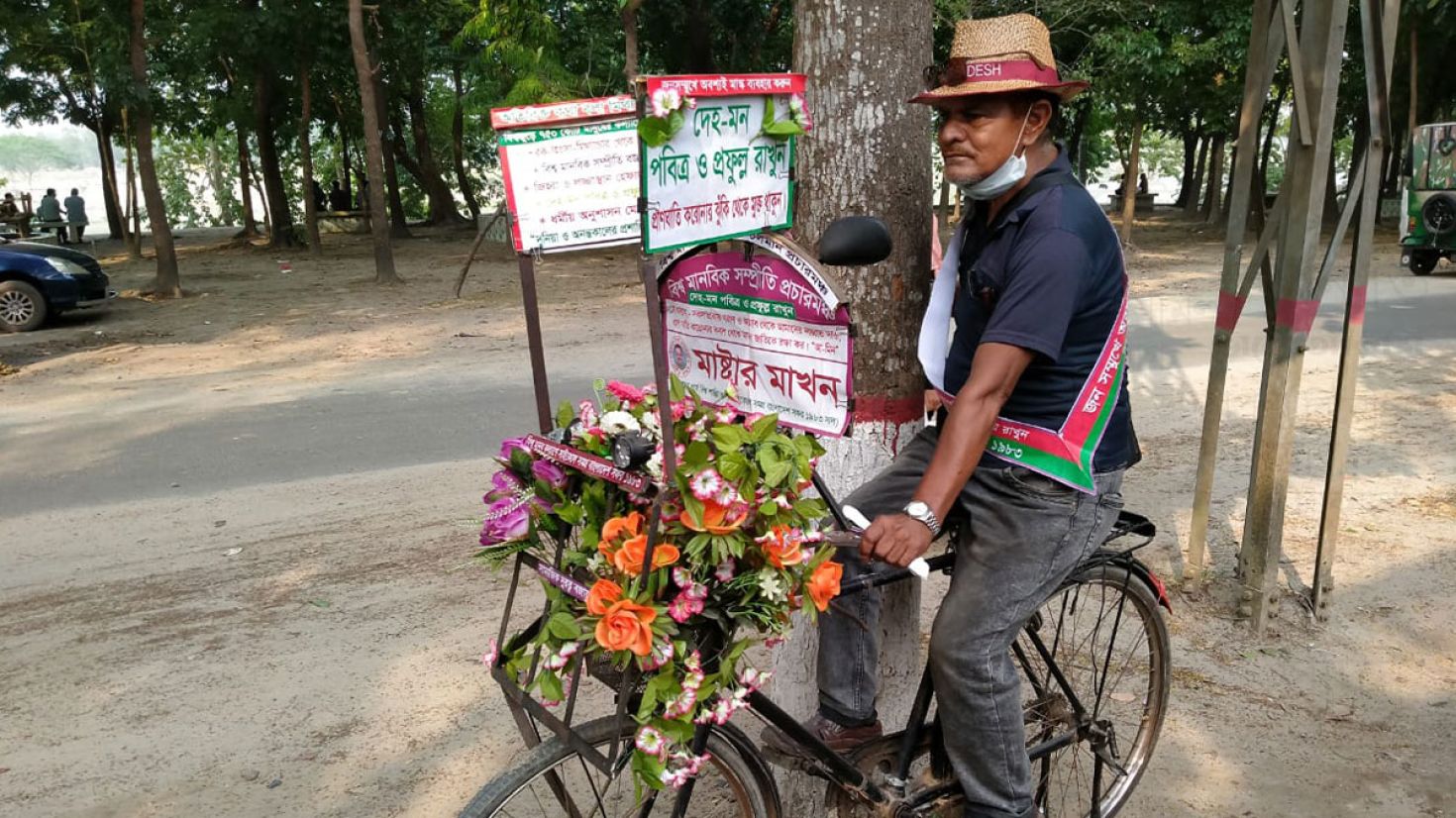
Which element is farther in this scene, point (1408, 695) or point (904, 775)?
point (1408, 695)

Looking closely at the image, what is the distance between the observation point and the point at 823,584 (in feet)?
6.81

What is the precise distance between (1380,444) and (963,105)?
5.23m

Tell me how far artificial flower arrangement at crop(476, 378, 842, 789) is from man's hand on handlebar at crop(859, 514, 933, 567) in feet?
0.31

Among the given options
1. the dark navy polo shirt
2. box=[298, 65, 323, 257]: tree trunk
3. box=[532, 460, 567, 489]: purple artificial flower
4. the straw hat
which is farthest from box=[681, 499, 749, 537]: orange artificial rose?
box=[298, 65, 323, 257]: tree trunk

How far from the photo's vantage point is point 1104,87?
56.6 ft

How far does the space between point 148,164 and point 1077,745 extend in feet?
50.2

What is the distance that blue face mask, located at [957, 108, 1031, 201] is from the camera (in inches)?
91.0

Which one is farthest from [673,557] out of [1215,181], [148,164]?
[1215,181]

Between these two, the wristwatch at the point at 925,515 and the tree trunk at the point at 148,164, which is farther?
the tree trunk at the point at 148,164

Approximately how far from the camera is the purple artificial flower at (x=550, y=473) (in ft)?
6.75

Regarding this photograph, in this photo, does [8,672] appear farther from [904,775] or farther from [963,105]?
[963,105]

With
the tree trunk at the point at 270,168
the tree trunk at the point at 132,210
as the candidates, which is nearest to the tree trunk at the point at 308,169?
the tree trunk at the point at 270,168

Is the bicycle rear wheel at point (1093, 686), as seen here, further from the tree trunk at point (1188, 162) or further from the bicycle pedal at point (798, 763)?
the tree trunk at point (1188, 162)

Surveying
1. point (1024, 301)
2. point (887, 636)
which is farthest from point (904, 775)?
point (1024, 301)
